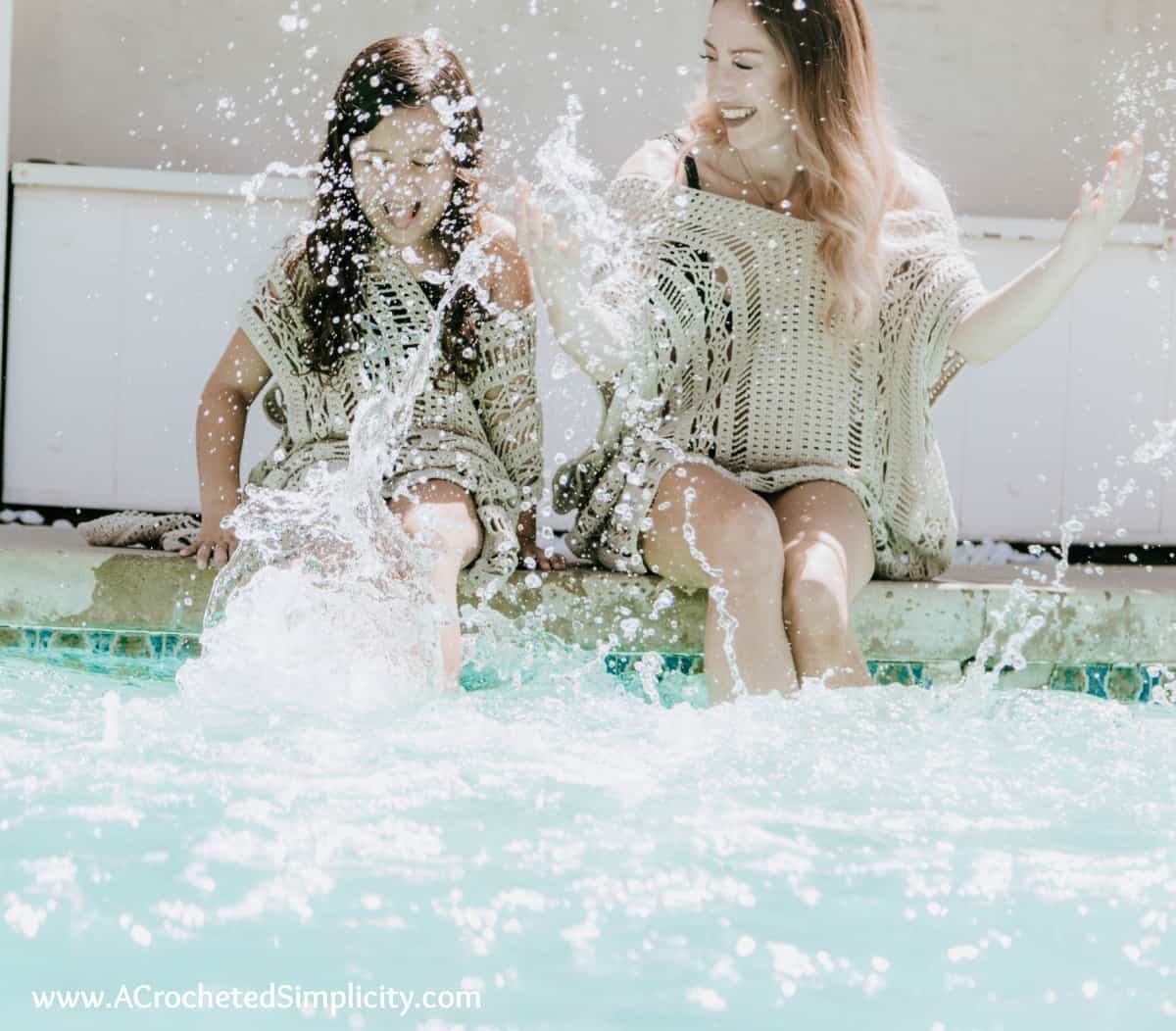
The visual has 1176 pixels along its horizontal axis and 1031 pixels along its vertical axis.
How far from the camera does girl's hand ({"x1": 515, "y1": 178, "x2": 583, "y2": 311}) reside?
258cm

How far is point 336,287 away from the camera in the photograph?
3223 millimetres

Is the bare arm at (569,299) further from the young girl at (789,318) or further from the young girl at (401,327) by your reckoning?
the young girl at (401,327)

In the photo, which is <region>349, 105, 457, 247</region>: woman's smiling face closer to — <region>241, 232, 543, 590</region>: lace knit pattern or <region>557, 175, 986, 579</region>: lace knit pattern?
<region>241, 232, 543, 590</region>: lace knit pattern

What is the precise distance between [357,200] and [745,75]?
0.79 meters

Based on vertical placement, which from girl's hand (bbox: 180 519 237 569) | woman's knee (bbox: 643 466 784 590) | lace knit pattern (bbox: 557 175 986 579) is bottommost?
girl's hand (bbox: 180 519 237 569)

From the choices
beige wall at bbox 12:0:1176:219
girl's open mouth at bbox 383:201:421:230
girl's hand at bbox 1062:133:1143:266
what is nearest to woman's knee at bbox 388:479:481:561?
girl's open mouth at bbox 383:201:421:230

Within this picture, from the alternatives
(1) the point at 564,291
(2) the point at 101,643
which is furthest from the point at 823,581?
(2) the point at 101,643

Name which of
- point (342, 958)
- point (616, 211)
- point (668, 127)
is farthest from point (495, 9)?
point (342, 958)

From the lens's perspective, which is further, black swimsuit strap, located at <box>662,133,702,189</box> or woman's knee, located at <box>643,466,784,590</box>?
black swimsuit strap, located at <box>662,133,702,189</box>

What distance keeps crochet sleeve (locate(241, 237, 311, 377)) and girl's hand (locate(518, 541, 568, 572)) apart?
0.57 m

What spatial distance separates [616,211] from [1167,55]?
9.98ft

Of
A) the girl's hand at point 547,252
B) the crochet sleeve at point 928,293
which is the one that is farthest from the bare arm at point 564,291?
the crochet sleeve at point 928,293

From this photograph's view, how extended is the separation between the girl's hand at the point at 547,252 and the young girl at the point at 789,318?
0.46 ft

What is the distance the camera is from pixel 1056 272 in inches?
110
